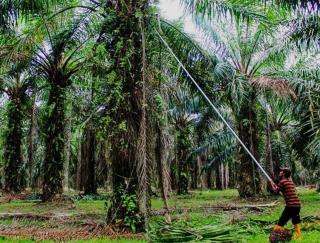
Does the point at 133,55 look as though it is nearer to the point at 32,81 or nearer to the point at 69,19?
the point at 69,19

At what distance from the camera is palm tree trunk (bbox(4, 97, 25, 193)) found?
20.5 meters

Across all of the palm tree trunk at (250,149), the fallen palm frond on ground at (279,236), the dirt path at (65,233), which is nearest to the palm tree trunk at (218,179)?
the palm tree trunk at (250,149)

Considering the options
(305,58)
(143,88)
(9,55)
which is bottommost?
(143,88)

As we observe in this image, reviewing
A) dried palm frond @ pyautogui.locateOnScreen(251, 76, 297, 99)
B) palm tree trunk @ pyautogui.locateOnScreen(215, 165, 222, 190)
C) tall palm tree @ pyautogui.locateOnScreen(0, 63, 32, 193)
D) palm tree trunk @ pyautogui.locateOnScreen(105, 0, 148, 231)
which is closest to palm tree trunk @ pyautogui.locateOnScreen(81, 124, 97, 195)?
tall palm tree @ pyautogui.locateOnScreen(0, 63, 32, 193)

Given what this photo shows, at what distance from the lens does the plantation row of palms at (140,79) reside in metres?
9.52

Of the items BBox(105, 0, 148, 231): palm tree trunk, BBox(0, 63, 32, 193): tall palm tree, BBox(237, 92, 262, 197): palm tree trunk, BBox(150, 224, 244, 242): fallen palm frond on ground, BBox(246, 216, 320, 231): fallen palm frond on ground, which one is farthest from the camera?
BBox(0, 63, 32, 193): tall palm tree

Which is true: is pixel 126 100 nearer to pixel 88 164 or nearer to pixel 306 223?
pixel 306 223

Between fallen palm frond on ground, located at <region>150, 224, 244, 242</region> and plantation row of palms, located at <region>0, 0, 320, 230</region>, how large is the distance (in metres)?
1.42

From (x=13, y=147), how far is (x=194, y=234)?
1603 centimetres

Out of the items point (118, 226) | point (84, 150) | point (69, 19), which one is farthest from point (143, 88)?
point (84, 150)

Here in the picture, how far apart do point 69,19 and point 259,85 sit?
22.8 ft

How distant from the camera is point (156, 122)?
9.65 metres

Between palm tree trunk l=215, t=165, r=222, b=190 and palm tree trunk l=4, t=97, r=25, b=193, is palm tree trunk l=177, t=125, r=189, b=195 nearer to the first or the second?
palm tree trunk l=4, t=97, r=25, b=193

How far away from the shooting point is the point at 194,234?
6660mm
